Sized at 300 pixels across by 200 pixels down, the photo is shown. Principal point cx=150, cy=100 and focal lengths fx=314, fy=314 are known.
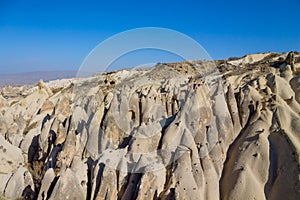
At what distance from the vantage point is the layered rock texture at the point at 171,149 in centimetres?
969

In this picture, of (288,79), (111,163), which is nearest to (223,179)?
(111,163)

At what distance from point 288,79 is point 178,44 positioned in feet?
24.9

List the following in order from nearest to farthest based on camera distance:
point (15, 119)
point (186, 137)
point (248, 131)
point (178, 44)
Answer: point (186, 137) < point (248, 131) < point (178, 44) < point (15, 119)

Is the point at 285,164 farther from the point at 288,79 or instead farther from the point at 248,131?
the point at 288,79

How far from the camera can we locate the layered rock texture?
9.69 metres

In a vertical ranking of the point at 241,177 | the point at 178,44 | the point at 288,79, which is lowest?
the point at 241,177

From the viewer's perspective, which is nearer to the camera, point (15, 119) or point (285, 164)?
point (285, 164)

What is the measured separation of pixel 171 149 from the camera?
10.5 metres

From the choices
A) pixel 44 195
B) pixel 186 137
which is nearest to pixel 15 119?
pixel 44 195

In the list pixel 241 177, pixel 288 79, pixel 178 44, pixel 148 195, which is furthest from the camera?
pixel 288 79

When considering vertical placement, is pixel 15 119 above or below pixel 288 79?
below

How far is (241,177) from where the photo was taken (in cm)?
1001

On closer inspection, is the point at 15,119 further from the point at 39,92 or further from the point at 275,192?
the point at 275,192

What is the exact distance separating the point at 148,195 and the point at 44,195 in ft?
11.3
